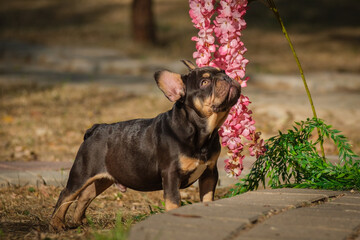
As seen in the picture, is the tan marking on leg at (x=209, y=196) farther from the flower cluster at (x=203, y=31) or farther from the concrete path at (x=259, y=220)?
the flower cluster at (x=203, y=31)

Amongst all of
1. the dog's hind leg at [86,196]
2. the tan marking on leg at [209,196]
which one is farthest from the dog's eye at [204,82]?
the dog's hind leg at [86,196]

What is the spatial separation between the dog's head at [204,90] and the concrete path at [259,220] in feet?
2.11

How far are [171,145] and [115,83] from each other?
867cm

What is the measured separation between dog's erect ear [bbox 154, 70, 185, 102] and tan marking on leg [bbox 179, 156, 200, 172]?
43 centimetres

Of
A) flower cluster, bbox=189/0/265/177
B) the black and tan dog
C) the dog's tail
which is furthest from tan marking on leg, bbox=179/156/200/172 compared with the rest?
the dog's tail

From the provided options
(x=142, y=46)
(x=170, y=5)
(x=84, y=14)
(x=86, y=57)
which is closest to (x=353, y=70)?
(x=142, y=46)

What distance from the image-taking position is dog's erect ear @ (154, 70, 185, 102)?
13.1 feet

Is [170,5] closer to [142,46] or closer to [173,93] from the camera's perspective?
[142,46]

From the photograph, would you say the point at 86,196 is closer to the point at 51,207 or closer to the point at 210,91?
the point at 51,207

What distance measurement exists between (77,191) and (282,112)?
18.5ft

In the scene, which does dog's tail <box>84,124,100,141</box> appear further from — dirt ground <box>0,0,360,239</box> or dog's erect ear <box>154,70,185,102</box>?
dog's erect ear <box>154,70,185,102</box>

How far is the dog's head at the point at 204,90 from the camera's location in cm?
384

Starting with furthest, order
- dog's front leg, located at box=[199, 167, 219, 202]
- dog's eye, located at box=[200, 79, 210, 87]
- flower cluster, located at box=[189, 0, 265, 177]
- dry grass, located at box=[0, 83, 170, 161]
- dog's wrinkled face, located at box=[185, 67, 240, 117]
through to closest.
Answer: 1. dry grass, located at box=[0, 83, 170, 161]
2. flower cluster, located at box=[189, 0, 265, 177]
3. dog's front leg, located at box=[199, 167, 219, 202]
4. dog's eye, located at box=[200, 79, 210, 87]
5. dog's wrinkled face, located at box=[185, 67, 240, 117]

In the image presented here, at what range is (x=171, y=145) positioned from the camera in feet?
12.9
